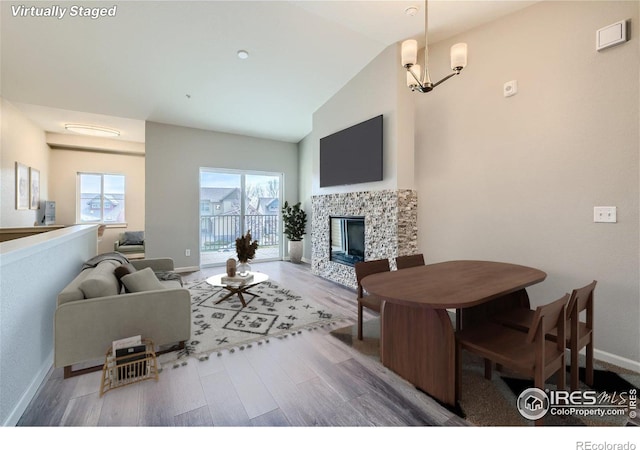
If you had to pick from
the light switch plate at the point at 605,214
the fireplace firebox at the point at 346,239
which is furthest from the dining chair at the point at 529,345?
the fireplace firebox at the point at 346,239

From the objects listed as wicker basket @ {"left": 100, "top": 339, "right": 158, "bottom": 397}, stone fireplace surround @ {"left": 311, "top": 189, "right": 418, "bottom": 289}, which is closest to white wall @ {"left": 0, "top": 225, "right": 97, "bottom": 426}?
wicker basket @ {"left": 100, "top": 339, "right": 158, "bottom": 397}

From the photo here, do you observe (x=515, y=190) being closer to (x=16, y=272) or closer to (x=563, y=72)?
(x=563, y=72)

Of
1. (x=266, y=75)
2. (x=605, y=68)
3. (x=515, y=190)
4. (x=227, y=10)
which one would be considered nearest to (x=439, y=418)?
(x=515, y=190)

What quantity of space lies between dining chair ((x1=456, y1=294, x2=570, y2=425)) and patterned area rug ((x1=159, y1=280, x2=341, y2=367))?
5.12 feet

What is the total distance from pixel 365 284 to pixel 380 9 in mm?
2817

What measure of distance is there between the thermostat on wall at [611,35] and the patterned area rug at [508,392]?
2.49 m

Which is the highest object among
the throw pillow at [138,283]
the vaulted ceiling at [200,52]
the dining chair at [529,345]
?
the vaulted ceiling at [200,52]

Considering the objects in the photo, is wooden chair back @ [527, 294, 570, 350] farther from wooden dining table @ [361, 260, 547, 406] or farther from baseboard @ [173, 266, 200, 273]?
baseboard @ [173, 266, 200, 273]

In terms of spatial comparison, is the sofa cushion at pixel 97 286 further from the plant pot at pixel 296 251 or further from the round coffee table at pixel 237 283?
the plant pot at pixel 296 251

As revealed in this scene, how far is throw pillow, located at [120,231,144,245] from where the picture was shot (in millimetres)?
6492

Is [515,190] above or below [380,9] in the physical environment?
below

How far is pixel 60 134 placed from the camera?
6062 mm

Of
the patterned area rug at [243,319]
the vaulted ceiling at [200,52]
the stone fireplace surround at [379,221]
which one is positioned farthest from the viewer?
the stone fireplace surround at [379,221]

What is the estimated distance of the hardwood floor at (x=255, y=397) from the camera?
1.57 meters
